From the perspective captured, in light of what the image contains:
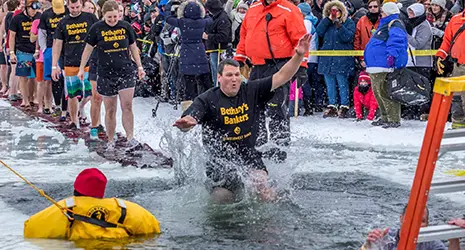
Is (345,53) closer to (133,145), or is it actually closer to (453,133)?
(133,145)

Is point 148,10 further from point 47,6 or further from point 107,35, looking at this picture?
point 107,35

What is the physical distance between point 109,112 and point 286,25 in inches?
115

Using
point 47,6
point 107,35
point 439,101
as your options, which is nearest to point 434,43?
point 107,35

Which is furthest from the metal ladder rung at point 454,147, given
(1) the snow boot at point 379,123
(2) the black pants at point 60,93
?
(2) the black pants at point 60,93

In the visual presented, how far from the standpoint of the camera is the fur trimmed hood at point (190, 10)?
48.2ft

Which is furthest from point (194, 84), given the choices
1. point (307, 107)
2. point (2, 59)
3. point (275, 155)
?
point (2, 59)

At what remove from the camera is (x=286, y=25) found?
430 inches

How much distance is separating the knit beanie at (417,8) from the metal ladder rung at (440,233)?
984cm

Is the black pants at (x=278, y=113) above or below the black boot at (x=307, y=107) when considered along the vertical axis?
above

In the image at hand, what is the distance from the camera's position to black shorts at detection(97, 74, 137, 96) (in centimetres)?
1216

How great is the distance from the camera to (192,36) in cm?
1484

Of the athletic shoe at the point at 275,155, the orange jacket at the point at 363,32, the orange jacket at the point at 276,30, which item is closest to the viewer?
the athletic shoe at the point at 275,155

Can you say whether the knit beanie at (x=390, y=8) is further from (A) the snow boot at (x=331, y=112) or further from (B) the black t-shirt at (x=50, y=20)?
(B) the black t-shirt at (x=50, y=20)

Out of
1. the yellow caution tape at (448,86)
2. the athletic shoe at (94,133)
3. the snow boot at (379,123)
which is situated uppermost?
the yellow caution tape at (448,86)
